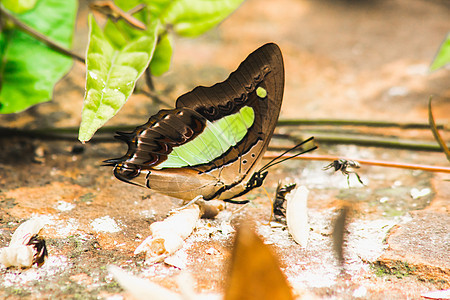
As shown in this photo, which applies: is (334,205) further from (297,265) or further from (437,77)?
(437,77)

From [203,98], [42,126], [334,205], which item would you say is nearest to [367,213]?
[334,205]

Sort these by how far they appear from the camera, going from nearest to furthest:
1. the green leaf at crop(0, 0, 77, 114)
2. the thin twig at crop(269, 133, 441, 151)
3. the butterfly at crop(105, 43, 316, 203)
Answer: the butterfly at crop(105, 43, 316, 203) → the green leaf at crop(0, 0, 77, 114) → the thin twig at crop(269, 133, 441, 151)

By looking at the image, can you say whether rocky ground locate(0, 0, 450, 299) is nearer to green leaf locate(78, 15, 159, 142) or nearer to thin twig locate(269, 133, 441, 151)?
thin twig locate(269, 133, 441, 151)

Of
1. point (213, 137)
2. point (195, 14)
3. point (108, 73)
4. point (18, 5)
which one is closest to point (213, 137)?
point (213, 137)

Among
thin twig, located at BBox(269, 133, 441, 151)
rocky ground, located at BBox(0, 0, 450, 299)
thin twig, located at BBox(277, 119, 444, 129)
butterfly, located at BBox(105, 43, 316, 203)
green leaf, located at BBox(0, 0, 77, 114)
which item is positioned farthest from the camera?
thin twig, located at BBox(277, 119, 444, 129)

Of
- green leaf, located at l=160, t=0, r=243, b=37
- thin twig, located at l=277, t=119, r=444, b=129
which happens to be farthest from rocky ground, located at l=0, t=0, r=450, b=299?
green leaf, located at l=160, t=0, r=243, b=37

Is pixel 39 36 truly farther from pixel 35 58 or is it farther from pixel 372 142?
pixel 372 142
